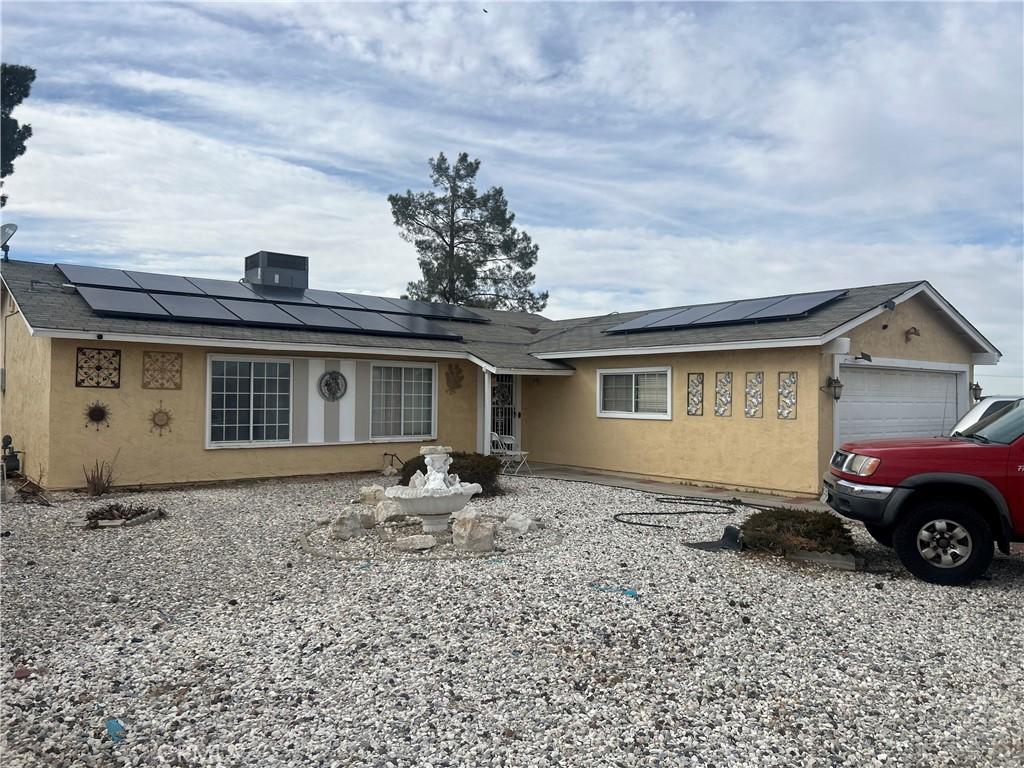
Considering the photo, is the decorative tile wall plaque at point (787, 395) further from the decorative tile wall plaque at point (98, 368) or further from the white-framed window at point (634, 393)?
the decorative tile wall plaque at point (98, 368)

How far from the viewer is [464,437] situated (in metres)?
15.1

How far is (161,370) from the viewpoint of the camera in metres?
11.3

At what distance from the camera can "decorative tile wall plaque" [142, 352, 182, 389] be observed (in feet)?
36.7

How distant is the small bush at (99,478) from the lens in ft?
34.0

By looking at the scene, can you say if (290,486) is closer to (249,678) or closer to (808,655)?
(249,678)

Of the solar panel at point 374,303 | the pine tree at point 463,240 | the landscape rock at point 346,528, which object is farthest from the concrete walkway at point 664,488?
the pine tree at point 463,240

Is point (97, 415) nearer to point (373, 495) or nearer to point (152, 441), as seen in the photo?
point (152, 441)

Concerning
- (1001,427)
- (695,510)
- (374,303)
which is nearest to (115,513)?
(695,510)

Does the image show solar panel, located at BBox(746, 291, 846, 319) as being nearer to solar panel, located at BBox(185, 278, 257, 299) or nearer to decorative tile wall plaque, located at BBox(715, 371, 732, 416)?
decorative tile wall plaque, located at BBox(715, 371, 732, 416)

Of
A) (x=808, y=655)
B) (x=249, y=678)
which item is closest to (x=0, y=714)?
(x=249, y=678)

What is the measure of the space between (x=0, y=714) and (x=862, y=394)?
11858mm

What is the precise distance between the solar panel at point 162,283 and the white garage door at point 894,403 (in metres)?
12.1

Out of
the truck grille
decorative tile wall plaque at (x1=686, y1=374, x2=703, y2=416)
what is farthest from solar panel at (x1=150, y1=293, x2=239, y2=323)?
the truck grille

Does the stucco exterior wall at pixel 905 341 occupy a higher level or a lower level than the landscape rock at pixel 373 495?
higher
